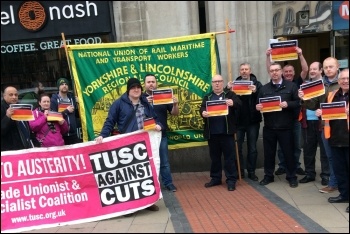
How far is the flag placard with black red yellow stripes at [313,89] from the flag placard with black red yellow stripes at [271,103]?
468mm

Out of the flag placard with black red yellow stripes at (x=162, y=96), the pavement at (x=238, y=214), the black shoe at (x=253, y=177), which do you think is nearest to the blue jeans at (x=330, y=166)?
the pavement at (x=238, y=214)

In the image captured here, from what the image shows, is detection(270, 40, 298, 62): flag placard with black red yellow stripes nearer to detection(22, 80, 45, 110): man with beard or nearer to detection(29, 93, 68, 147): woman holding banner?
detection(29, 93, 68, 147): woman holding banner

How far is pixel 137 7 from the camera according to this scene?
7.91 m

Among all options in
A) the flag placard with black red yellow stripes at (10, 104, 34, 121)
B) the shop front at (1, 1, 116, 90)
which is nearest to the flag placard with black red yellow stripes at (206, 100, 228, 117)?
the flag placard with black red yellow stripes at (10, 104, 34, 121)

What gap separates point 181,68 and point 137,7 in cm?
180

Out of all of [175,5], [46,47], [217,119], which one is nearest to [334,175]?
[217,119]

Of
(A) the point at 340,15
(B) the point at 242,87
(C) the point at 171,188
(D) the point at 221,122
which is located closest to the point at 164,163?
(C) the point at 171,188

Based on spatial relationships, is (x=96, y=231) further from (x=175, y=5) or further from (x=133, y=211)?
(x=175, y=5)

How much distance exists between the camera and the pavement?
4664mm

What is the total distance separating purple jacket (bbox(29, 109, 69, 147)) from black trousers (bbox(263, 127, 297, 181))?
→ 3.08 m

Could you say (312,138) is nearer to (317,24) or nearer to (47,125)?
(317,24)

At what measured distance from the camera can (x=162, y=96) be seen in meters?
5.86

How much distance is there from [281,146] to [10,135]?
12.8ft

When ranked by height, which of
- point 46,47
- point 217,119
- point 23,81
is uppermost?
point 46,47
